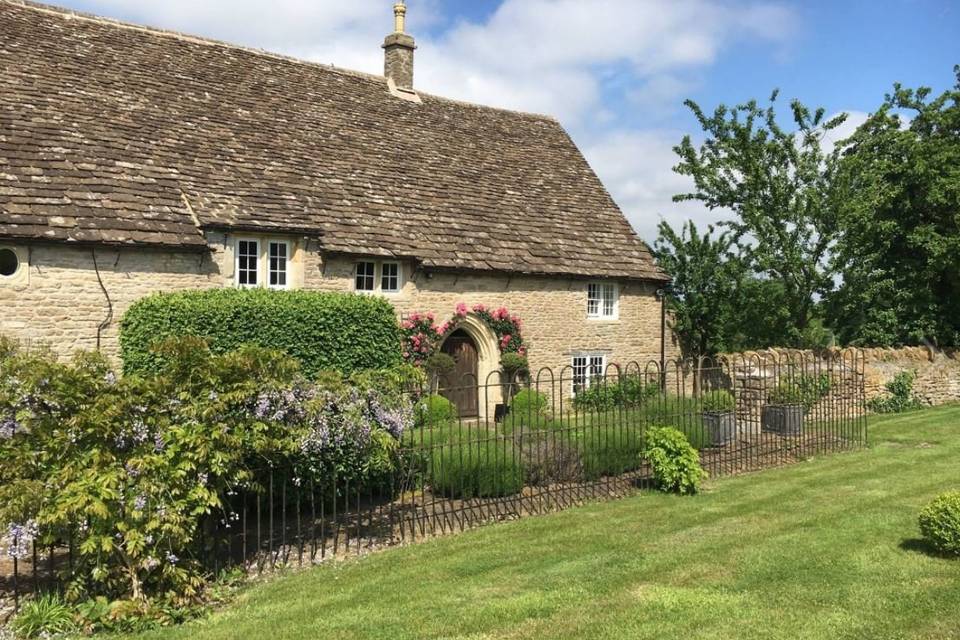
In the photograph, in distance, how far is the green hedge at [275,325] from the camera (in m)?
12.6

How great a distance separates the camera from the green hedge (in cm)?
1258

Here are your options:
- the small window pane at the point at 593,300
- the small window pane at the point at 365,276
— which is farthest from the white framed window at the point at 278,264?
the small window pane at the point at 593,300

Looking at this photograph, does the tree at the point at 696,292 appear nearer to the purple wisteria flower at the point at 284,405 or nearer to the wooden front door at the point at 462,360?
the wooden front door at the point at 462,360

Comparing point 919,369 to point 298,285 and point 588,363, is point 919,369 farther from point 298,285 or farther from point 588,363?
point 298,285

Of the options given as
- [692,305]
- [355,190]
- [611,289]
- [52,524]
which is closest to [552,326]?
[611,289]

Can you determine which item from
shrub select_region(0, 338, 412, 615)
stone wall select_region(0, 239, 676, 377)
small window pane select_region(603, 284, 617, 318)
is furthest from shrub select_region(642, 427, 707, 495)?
small window pane select_region(603, 284, 617, 318)

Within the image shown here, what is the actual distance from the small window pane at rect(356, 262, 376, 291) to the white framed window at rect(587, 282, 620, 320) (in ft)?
22.6

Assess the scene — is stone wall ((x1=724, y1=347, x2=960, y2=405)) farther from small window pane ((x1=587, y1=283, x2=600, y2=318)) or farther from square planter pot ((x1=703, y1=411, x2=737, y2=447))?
square planter pot ((x1=703, y1=411, x2=737, y2=447))

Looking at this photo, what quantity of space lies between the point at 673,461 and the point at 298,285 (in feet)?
30.8

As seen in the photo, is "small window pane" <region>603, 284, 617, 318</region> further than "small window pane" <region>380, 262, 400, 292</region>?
Yes

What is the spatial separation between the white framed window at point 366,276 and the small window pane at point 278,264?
1.72m

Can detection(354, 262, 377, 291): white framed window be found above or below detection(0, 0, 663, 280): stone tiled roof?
below

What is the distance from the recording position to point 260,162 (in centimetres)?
1712

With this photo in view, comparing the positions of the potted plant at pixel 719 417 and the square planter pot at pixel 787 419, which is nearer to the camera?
the potted plant at pixel 719 417
